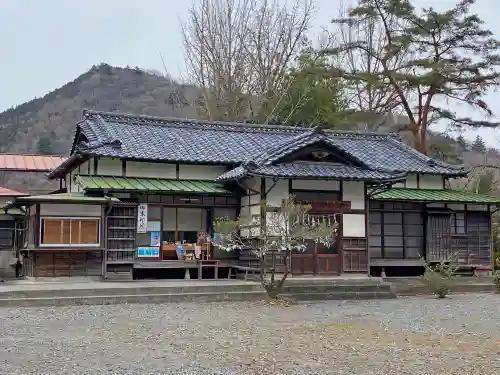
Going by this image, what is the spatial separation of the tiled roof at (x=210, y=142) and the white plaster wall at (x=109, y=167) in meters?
0.38

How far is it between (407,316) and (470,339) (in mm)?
2667

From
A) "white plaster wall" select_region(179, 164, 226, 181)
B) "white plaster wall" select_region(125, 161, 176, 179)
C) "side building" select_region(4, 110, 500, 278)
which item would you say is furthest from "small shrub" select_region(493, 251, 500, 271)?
"white plaster wall" select_region(125, 161, 176, 179)

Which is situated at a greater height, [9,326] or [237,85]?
[237,85]

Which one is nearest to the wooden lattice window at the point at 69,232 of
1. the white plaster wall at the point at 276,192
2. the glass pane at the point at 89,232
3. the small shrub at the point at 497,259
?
the glass pane at the point at 89,232

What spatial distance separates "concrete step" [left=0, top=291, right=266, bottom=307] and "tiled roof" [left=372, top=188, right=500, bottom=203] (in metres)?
6.46

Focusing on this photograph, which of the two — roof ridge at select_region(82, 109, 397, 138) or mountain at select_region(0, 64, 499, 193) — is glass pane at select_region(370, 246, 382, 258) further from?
mountain at select_region(0, 64, 499, 193)

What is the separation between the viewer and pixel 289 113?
30781 mm

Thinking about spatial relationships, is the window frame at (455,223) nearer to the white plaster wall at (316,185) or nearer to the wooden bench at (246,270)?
the white plaster wall at (316,185)

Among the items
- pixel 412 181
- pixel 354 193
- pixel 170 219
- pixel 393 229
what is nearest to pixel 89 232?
pixel 170 219

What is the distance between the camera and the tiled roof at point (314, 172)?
16047mm

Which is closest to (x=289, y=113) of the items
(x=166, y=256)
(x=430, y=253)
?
(x=430, y=253)

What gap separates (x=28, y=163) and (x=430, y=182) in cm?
1790

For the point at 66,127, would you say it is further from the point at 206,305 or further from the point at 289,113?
the point at 206,305

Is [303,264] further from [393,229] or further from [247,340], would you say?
[247,340]
